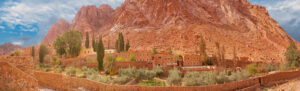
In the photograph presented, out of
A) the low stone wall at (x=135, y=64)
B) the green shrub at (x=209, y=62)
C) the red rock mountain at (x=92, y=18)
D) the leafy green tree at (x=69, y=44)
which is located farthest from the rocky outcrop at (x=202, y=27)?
the leafy green tree at (x=69, y=44)

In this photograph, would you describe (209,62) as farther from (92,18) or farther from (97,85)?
(92,18)

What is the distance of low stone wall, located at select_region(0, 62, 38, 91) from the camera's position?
6.60 metres

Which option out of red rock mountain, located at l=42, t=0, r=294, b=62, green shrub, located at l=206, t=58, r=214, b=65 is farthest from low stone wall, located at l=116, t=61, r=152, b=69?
red rock mountain, located at l=42, t=0, r=294, b=62

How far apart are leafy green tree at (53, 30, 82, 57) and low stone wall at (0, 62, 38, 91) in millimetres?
28227

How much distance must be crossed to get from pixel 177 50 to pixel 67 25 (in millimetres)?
59329

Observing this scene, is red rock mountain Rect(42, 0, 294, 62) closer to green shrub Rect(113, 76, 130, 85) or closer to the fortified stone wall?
the fortified stone wall

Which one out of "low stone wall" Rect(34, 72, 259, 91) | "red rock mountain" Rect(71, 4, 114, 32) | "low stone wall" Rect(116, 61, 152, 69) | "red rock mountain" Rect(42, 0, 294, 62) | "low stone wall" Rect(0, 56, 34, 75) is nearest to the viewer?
"low stone wall" Rect(0, 56, 34, 75)

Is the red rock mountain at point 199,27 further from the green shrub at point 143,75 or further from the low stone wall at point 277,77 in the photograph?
the green shrub at point 143,75

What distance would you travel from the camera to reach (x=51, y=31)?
89.2m

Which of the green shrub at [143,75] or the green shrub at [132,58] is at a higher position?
the green shrub at [132,58]

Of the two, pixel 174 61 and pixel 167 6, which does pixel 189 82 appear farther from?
pixel 167 6

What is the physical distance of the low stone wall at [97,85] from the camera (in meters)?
12.0

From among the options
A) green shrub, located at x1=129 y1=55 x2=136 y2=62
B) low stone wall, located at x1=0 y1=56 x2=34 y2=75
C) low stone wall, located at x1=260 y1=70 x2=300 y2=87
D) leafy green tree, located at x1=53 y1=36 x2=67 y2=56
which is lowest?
low stone wall, located at x1=260 y1=70 x2=300 y2=87

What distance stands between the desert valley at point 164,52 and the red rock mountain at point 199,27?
23cm
